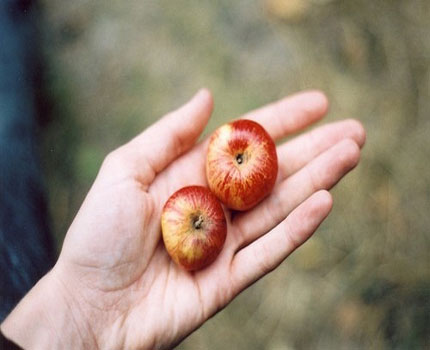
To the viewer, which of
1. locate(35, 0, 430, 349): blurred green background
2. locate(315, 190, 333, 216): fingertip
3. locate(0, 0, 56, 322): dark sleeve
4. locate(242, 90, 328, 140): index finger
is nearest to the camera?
locate(315, 190, 333, 216): fingertip

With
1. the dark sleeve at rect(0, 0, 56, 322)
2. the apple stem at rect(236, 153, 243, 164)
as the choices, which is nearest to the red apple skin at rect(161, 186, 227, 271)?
the apple stem at rect(236, 153, 243, 164)

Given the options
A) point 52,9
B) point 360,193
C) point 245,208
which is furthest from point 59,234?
point 360,193

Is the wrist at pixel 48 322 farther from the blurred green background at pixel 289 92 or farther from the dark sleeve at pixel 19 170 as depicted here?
the blurred green background at pixel 289 92

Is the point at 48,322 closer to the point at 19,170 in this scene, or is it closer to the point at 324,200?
the point at 19,170

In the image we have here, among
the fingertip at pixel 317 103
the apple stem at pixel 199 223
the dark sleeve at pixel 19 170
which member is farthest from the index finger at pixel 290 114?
the dark sleeve at pixel 19 170

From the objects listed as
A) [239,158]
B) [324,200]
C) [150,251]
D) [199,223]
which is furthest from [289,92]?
[150,251]

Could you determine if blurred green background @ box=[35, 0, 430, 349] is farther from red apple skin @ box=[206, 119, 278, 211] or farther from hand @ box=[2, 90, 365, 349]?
red apple skin @ box=[206, 119, 278, 211]

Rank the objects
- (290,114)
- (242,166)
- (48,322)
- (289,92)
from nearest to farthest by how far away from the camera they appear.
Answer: (48,322) < (242,166) < (290,114) < (289,92)
